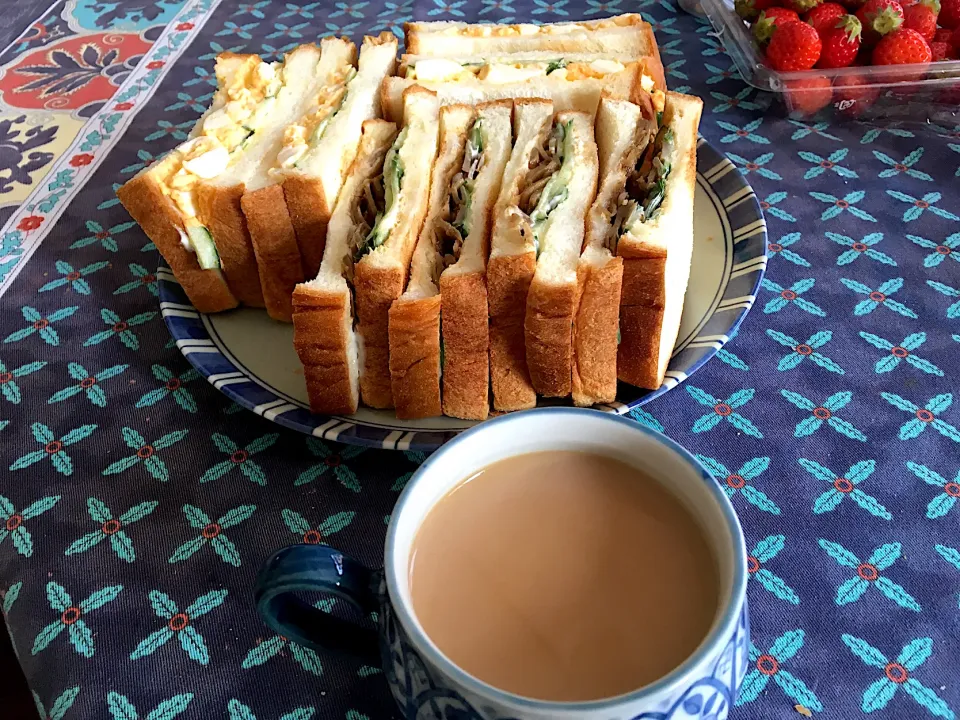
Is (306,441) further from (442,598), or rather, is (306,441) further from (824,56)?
(824,56)

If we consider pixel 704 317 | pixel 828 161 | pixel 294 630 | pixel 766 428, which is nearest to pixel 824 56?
pixel 828 161

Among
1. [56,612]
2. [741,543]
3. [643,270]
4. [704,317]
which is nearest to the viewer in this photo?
[741,543]

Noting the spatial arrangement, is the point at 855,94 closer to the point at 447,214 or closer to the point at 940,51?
the point at 940,51

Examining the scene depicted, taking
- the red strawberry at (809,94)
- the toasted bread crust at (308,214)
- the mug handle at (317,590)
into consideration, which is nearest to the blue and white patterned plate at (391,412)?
the toasted bread crust at (308,214)

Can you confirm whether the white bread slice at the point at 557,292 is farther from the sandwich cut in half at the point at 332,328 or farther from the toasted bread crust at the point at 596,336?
the sandwich cut in half at the point at 332,328

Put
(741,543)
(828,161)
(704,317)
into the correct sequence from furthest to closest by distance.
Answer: (828,161), (704,317), (741,543)

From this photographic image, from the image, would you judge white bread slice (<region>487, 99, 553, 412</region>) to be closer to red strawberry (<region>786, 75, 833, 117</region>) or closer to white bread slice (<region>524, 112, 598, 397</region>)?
white bread slice (<region>524, 112, 598, 397</region>)

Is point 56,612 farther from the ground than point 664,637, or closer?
closer
